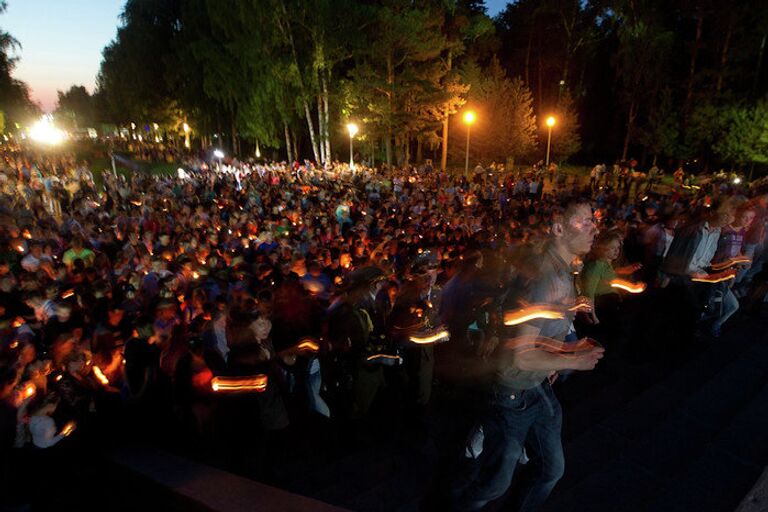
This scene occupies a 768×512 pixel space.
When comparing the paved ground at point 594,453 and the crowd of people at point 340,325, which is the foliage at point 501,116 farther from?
the paved ground at point 594,453

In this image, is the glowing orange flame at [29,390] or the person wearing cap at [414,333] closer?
the glowing orange flame at [29,390]

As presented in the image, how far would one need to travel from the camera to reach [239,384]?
352 cm

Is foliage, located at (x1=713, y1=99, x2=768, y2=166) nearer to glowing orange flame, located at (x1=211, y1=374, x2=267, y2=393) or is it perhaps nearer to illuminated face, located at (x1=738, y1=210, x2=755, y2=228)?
illuminated face, located at (x1=738, y1=210, x2=755, y2=228)

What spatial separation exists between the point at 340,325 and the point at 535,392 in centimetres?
212

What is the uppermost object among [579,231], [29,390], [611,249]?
[579,231]

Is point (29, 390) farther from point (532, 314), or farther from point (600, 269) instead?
point (600, 269)

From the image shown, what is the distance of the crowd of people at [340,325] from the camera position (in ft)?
8.96

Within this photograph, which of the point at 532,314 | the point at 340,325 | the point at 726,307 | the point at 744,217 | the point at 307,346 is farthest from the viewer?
the point at 744,217

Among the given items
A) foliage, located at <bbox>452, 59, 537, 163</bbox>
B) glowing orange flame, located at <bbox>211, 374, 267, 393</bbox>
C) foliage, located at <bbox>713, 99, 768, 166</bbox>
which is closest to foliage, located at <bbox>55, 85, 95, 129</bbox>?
foliage, located at <bbox>452, 59, 537, 163</bbox>

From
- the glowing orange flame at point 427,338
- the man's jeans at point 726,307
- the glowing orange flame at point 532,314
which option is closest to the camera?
the glowing orange flame at point 532,314

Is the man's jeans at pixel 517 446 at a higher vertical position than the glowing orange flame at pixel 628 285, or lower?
lower

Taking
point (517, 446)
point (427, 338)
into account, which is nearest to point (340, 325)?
point (427, 338)

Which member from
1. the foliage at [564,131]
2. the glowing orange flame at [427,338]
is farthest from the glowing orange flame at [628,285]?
the foliage at [564,131]

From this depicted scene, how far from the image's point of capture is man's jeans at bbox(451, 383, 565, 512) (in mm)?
2695
